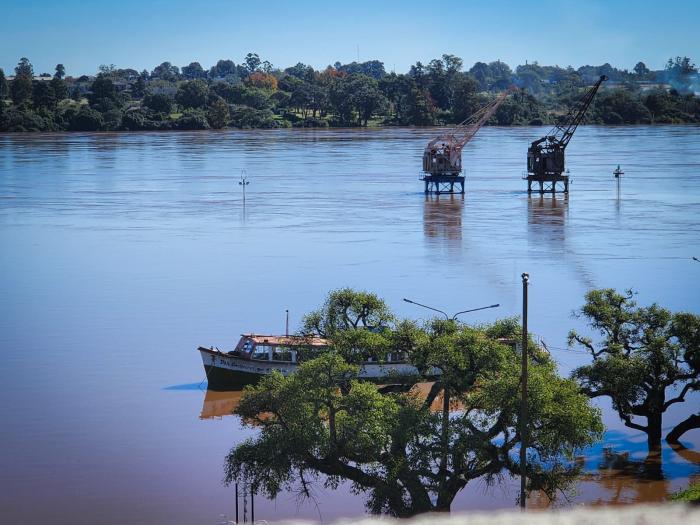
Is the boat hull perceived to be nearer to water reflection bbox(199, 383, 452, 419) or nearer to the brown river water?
water reflection bbox(199, 383, 452, 419)

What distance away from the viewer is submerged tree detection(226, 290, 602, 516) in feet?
70.8

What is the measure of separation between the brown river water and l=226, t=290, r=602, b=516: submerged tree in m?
2.92

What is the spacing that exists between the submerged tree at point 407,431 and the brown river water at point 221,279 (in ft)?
9.59

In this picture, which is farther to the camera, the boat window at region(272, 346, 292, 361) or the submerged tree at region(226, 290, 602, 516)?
the boat window at region(272, 346, 292, 361)

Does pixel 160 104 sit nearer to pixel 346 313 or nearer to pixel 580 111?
pixel 580 111

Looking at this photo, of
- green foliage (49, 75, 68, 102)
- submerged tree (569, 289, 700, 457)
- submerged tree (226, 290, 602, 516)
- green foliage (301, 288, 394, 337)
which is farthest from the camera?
green foliage (49, 75, 68, 102)

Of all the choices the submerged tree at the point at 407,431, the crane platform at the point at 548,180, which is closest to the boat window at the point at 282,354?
the submerged tree at the point at 407,431

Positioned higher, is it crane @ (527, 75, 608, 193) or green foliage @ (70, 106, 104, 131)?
green foliage @ (70, 106, 104, 131)

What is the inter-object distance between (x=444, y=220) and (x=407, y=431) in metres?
54.3

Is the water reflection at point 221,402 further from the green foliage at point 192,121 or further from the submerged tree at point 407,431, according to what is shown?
the green foliage at point 192,121

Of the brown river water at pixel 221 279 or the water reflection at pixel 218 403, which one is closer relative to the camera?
the brown river water at pixel 221 279

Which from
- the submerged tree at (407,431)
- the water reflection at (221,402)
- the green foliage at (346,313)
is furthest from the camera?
the water reflection at (221,402)

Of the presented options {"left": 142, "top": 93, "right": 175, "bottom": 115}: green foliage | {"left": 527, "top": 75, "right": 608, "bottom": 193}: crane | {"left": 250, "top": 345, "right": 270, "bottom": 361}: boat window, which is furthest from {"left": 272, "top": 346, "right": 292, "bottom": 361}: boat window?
{"left": 142, "top": 93, "right": 175, "bottom": 115}: green foliage

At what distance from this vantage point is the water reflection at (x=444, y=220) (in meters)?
66.0
